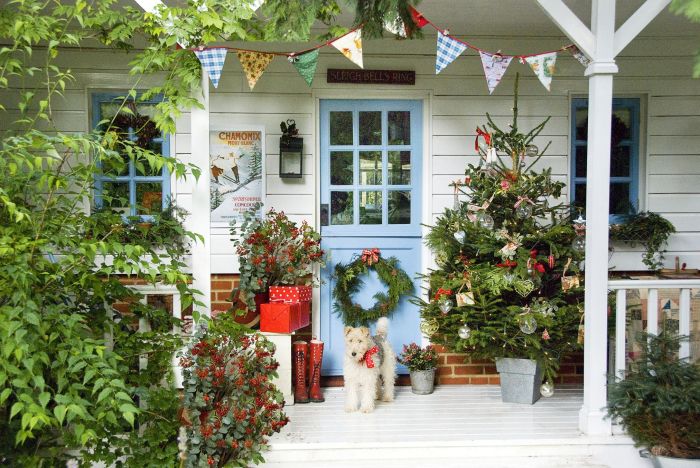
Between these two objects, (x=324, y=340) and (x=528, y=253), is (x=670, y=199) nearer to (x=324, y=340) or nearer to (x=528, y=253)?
(x=528, y=253)

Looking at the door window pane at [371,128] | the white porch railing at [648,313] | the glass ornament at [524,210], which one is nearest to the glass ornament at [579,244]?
the glass ornament at [524,210]

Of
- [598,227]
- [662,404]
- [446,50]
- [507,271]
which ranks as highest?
[446,50]

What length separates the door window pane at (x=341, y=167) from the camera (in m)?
5.61

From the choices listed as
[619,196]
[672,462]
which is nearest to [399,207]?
[619,196]

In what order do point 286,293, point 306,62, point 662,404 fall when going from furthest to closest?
1. point 286,293
2. point 306,62
3. point 662,404

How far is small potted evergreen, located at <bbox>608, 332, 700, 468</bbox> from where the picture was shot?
3875mm

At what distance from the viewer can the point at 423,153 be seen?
18.4ft

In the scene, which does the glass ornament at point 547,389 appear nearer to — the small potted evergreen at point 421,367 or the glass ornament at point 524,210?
the small potted evergreen at point 421,367

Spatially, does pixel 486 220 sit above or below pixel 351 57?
below

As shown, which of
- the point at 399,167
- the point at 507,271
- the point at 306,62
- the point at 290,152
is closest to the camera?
the point at 306,62

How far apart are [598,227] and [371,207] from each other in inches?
76.7

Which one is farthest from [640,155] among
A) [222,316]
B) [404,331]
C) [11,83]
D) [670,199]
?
[11,83]

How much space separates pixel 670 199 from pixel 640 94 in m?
0.89

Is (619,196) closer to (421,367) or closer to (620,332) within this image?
(620,332)
